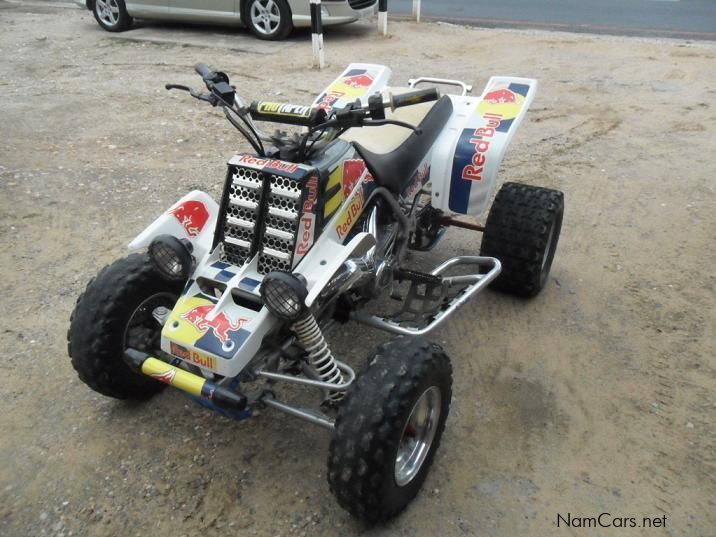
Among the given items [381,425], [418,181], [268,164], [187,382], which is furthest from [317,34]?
[381,425]

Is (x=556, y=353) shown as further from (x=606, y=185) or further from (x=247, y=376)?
(x=606, y=185)

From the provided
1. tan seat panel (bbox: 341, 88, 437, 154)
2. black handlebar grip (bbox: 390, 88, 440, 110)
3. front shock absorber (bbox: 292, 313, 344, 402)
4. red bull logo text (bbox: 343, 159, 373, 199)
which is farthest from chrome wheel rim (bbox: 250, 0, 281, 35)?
front shock absorber (bbox: 292, 313, 344, 402)

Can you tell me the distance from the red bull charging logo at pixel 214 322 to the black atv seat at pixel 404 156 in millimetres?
1159

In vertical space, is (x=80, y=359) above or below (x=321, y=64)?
above

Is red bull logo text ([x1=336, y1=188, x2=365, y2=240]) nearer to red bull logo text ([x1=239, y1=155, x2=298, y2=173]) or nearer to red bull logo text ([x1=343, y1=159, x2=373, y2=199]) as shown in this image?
red bull logo text ([x1=343, y1=159, x2=373, y2=199])

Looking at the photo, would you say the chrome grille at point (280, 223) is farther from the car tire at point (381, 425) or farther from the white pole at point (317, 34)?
the white pole at point (317, 34)

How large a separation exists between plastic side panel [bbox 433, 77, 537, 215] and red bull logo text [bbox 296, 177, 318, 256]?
4.64 ft

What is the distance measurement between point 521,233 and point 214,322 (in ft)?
7.24

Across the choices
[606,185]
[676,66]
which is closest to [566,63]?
[676,66]

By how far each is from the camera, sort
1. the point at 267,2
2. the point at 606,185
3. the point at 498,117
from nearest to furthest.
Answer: the point at 498,117 < the point at 606,185 < the point at 267,2

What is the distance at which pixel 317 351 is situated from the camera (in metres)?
2.88

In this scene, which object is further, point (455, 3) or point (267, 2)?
point (455, 3)

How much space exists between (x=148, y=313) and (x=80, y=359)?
39cm

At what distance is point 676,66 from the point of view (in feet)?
30.1
